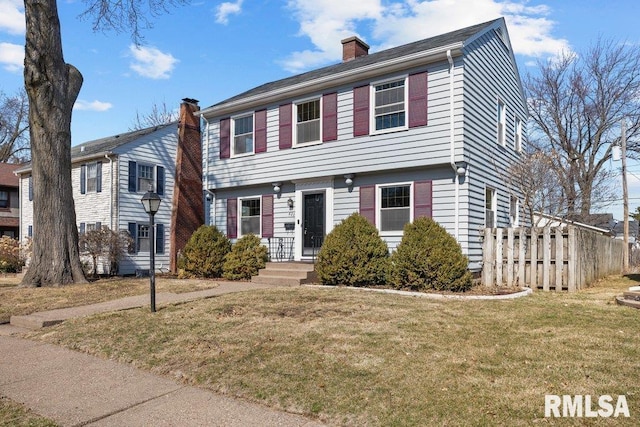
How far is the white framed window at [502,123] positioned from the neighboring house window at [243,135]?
789cm

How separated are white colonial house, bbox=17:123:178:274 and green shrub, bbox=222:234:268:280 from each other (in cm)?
904

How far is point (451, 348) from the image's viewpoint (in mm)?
5371

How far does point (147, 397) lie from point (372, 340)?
8.50 ft

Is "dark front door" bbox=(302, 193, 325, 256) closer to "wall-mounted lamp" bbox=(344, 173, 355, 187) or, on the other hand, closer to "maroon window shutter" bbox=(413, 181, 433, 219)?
"wall-mounted lamp" bbox=(344, 173, 355, 187)

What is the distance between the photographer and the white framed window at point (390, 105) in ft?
40.7

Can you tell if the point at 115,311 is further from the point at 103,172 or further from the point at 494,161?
the point at 103,172

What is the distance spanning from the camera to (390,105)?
12609mm

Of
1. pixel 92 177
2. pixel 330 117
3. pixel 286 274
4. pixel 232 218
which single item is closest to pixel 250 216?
pixel 232 218

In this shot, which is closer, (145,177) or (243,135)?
(243,135)

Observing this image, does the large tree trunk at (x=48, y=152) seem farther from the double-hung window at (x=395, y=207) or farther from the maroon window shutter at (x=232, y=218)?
the double-hung window at (x=395, y=207)

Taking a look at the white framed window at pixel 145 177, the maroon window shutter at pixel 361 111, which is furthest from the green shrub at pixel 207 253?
the white framed window at pixel 145 177

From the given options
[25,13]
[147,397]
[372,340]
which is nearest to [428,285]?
[372,340]

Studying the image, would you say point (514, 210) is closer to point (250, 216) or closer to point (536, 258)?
point (536, 258)

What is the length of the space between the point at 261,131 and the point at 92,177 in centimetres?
1107
